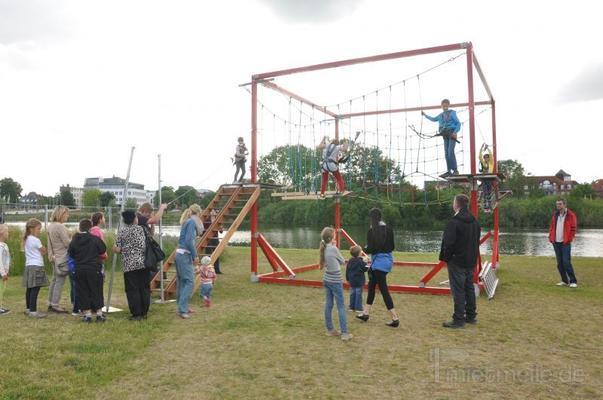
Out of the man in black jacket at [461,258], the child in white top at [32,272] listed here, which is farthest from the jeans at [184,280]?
the man in black jacket at [461,258]

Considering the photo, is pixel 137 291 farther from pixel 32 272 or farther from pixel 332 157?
pixel 332 157

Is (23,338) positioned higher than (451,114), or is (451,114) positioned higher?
(451,114)

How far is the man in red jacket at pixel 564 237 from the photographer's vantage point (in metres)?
10.4

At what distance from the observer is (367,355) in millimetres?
5770

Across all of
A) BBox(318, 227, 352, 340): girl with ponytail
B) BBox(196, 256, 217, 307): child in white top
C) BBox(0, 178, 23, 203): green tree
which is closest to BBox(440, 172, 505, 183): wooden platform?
BBox(318, 227, 352, 340): girl with ponytail

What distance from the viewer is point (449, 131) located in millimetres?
9891

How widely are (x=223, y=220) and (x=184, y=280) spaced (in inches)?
127

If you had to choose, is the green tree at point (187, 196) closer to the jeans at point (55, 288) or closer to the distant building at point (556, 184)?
the jeans at point (55, 288)

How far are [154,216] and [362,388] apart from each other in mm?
5470

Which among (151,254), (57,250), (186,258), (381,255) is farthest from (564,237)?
(57,250)

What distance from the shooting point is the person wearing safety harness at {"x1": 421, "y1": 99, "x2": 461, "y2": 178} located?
32.5 feet

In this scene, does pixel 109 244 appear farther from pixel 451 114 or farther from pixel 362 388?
pixel 362 388

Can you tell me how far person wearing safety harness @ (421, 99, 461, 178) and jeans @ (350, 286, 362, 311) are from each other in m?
3.58

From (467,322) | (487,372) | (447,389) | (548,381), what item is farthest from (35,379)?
(467,322)
